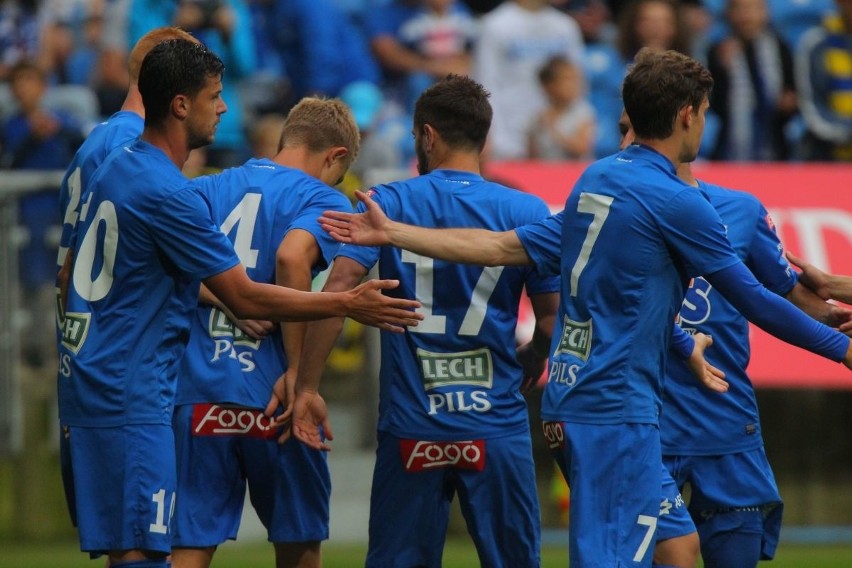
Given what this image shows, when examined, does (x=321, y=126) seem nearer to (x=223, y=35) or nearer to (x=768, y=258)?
(x=768, y=258)

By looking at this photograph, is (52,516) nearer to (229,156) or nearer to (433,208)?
(229,156)

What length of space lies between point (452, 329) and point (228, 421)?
1.06 m

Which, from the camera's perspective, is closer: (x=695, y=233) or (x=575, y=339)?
(x=695, y=233)

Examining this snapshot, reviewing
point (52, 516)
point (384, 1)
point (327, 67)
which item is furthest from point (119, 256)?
point (384, 1)

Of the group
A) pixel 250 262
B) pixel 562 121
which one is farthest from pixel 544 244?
pixel 562 121

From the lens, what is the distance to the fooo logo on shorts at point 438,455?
6105 mm

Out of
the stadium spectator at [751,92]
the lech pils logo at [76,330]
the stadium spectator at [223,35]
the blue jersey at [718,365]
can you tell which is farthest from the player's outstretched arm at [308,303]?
the stadium spectator at [751,92]

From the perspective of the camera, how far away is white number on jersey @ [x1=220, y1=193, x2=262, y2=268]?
635 cm

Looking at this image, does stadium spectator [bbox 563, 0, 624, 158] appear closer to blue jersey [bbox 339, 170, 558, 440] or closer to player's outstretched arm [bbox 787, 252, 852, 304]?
player's outstretched arm [bbox 787, 252, 852, 304]

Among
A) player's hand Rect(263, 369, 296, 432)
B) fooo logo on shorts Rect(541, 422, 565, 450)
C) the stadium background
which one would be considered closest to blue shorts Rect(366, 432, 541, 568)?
player's hand Rect(263, 369, 296, 432)

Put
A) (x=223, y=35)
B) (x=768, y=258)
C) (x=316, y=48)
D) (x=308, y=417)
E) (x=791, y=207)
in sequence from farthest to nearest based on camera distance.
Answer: (x=316, y=48), (x=223, y=35), (x=791, y=207), (x=768, y=258), (x=308, y=417)

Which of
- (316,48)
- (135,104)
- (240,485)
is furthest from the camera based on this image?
(316,48)

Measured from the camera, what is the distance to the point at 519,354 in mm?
6504

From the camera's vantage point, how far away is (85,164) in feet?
20.1
